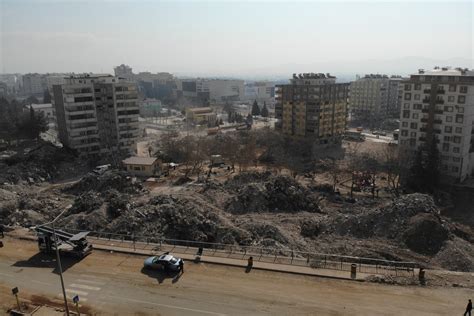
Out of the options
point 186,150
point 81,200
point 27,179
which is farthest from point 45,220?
point 186,150

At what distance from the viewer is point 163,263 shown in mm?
22312

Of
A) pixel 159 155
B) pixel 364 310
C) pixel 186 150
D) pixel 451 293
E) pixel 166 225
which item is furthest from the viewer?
pixel 159 155

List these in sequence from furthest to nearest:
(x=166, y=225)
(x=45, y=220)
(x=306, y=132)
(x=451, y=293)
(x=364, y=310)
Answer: (x=306, y=132) < (x=45, y=220) < (x=166, y=225) < (x=451, y=293) < (x=364, y=310)

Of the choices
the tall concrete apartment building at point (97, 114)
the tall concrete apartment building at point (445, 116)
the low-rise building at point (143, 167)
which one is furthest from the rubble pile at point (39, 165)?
the tall concrete apartment building at point (445, 116)

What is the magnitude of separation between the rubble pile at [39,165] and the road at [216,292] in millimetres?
30420

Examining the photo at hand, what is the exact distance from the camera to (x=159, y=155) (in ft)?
219

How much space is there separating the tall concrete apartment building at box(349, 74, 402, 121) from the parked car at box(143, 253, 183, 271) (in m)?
110

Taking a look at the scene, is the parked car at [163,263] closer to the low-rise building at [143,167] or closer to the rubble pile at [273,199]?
the rubble pile at [273,199]

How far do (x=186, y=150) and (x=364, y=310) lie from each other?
151 feet

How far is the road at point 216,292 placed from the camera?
18.5m

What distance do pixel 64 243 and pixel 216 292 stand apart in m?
12.2

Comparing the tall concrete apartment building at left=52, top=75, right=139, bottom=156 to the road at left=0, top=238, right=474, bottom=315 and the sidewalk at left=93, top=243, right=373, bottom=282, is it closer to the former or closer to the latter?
the road at left=0, top=238, right=474, bottom=315

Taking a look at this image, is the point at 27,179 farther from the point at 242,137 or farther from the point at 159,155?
the point at 242,137

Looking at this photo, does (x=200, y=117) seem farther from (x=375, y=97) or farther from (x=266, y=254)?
(x=266, y=254)
